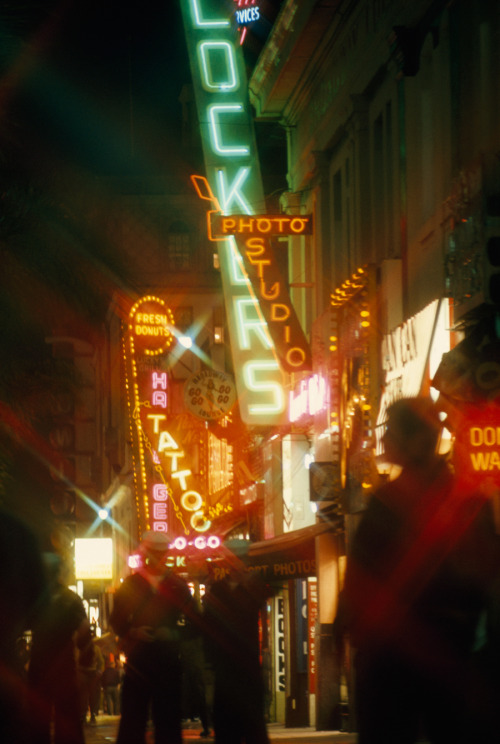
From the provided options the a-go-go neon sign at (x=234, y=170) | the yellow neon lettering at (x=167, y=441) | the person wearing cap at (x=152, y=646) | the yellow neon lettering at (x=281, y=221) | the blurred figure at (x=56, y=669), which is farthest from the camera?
the yellow neon lettering at (x=167, y=441)

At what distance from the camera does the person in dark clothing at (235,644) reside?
10.1 metres

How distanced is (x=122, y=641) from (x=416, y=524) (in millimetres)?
5147

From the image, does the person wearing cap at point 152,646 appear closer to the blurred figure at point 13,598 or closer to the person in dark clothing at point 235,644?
the person in dark clothing at point 235,644

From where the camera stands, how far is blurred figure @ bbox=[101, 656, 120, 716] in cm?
3806

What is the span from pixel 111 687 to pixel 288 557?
1843cm

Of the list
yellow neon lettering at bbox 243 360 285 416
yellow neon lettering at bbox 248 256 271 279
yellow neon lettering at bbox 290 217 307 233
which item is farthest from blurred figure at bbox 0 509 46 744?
yellow neon lettering at bbox 243 360 285 416

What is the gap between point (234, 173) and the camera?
24.0 metres

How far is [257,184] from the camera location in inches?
942

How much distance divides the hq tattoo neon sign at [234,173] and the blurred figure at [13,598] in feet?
53.3

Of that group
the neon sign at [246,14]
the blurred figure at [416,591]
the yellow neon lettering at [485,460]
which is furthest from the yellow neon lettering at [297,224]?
the blurred figure at [416,591]

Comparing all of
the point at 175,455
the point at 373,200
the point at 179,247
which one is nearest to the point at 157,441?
the point at 175,455

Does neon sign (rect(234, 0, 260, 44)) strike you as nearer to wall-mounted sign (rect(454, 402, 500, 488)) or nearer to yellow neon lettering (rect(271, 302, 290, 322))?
yellow neon lettering (rect(271, 302, 290, 322))

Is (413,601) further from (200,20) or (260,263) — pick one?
(200,20)

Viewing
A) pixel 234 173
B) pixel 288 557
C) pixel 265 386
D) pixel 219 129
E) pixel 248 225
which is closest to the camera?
pixel 248 225
